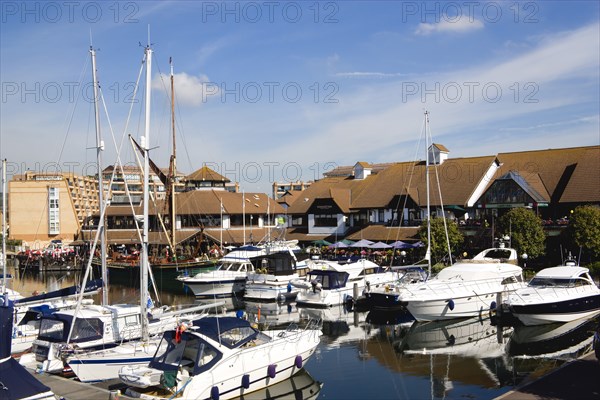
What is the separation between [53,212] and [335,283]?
72.4 m

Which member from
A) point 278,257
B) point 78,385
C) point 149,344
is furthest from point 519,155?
point 78,385

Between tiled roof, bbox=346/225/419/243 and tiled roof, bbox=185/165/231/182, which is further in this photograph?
tiled roof, bbox=185/165/231/182

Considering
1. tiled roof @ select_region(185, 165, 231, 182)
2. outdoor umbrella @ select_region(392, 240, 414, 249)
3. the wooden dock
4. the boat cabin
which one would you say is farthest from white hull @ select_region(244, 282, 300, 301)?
tiled roof @ select_region(185, 165, 231, 182)

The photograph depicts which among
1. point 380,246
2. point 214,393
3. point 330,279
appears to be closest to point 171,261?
point 380,246

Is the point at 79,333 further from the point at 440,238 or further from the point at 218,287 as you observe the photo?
the point at 440,238

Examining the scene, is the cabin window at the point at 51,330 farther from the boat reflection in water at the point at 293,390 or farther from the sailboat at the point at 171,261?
the sailboat at the point at 171,261

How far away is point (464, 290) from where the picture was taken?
3025cm

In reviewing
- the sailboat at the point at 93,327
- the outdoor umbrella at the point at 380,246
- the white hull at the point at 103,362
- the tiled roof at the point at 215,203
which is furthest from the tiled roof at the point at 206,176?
the white hull at the point at 103,362

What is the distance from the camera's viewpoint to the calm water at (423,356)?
19.8 metres

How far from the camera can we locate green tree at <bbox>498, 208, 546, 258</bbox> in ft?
133

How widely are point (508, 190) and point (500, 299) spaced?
17676mm

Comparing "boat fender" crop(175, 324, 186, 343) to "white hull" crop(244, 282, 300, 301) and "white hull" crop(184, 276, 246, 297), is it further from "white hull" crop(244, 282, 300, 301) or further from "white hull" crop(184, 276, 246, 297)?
"white hull" crop(184, 276, 246, 297)

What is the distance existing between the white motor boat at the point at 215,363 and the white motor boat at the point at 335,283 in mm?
15391

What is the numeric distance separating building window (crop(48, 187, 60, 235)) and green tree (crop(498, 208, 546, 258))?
76.0 meters
